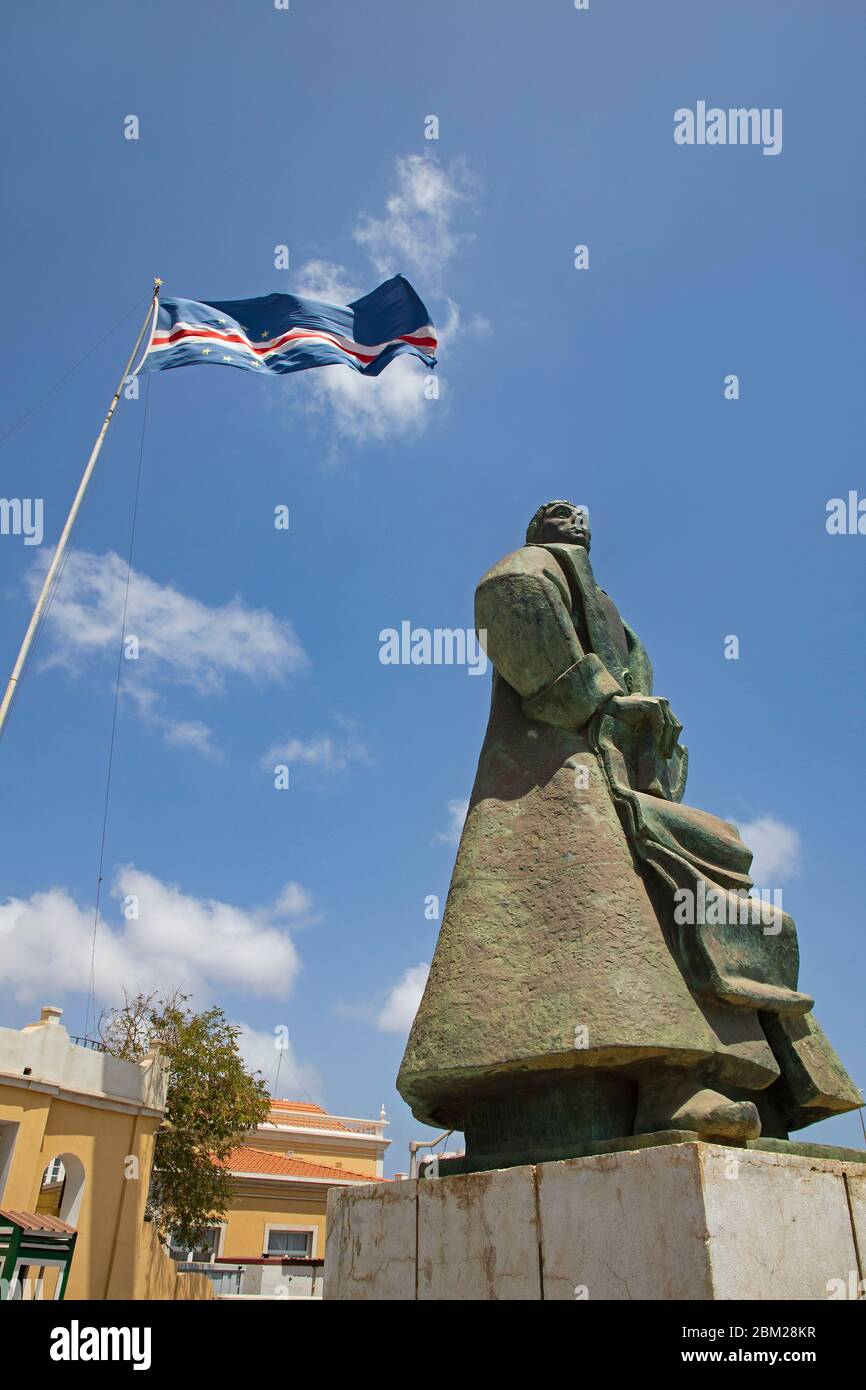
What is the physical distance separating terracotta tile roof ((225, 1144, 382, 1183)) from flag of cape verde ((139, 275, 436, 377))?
17.6 m

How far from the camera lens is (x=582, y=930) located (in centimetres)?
392

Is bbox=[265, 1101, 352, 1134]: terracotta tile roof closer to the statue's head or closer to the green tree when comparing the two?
the green tree

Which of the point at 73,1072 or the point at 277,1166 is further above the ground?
the point at 73,1072

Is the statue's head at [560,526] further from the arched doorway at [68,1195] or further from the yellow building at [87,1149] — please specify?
the arched doorway at [68,1195]

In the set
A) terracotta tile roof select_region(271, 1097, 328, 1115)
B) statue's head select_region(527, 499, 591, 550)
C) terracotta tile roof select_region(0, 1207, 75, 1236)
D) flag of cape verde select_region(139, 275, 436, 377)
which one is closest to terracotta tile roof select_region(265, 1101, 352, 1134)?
terracotta tile roof select_region(271, 1097, 328, 1115)

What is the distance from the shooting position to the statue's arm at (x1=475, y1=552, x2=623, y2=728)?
15.2 ft

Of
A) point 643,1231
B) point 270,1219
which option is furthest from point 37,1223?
point 270,1219

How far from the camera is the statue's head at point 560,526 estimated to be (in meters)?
5.43

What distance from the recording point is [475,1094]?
13.4ft

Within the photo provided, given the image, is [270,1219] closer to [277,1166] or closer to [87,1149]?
[277,1166]

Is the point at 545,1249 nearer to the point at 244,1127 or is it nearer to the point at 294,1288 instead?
the point at 244,1127

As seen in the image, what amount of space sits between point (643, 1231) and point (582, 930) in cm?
112
